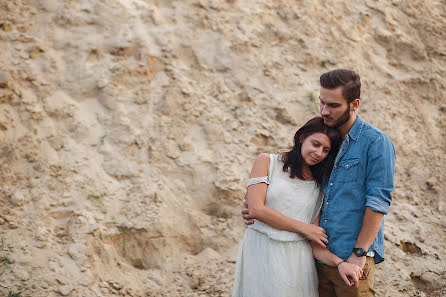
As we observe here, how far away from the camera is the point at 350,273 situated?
2.86 m

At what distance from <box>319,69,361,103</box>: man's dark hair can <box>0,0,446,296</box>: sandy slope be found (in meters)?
2.13

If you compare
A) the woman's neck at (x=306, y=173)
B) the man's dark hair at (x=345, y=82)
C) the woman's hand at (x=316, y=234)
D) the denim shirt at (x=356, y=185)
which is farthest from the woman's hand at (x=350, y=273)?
the man's dark hair at (x=345, y=82)

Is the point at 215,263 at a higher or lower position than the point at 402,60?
lower

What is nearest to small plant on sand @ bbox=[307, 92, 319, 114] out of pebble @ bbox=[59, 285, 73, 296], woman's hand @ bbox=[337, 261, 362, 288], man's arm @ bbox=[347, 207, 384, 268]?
man's arm @ bbox=[347, 207, 384, 268]

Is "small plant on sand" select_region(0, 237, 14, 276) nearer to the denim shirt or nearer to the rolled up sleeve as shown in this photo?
the denim shirt

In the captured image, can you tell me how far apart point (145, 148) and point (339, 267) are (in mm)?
2711

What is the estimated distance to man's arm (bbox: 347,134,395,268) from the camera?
284 centimetres

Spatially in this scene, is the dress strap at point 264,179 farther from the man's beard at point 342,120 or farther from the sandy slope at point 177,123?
the sandy slope at point 177,123

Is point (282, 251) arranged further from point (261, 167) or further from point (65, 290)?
point (65, 290)

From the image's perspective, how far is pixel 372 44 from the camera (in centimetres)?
643

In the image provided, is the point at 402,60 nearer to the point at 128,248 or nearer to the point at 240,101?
the point at 240,101

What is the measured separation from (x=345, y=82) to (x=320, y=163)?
602 mm

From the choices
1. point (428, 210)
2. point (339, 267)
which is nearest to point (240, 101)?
point (428, 210)

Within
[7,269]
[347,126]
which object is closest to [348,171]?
[347,126]
